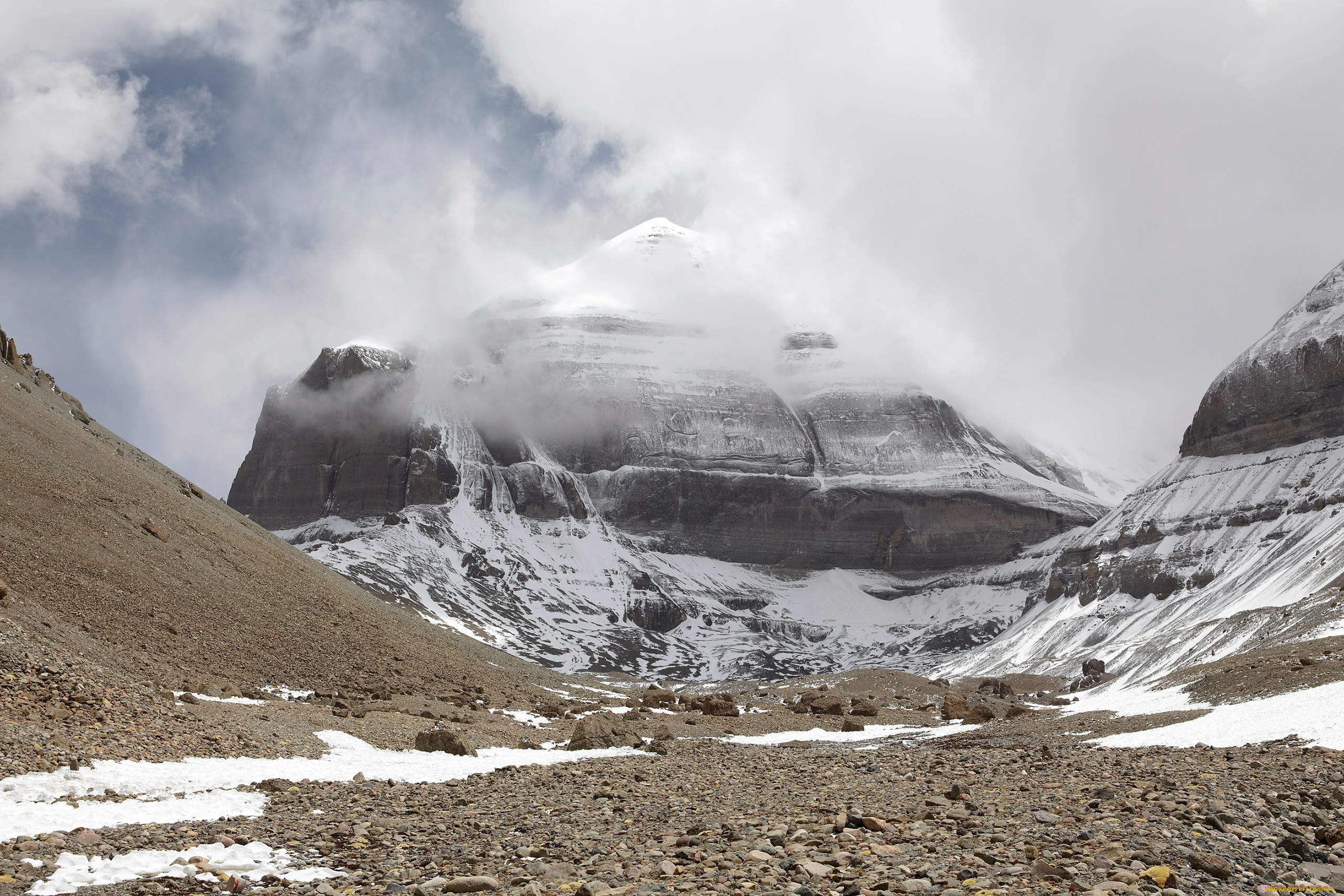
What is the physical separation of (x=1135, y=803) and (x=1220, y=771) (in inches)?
217

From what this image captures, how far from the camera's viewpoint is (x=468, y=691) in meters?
46.1

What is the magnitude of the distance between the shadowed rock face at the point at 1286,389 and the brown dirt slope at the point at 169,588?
5877 inches

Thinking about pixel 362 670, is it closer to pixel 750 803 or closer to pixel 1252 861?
pixel 750 803

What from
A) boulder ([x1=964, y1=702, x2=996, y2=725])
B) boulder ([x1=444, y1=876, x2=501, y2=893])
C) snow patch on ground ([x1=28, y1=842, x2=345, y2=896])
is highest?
boulder ([x1=964, y1=702, x2=996, y2=725])

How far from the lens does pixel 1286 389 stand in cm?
15938

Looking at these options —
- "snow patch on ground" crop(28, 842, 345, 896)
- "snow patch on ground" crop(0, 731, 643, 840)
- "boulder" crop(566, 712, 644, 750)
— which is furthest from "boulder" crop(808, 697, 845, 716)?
"snow patch on ground" crop(28, 842, 345, 896)

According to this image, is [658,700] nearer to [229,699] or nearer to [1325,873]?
[229,699]

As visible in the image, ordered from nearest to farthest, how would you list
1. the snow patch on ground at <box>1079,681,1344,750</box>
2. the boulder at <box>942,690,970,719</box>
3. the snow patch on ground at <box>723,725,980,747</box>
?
the snow patch on ground at <box>1079,681,1344,750</box>
the snow patch on ground at <box>723,725,980,747</box>
the boulder at <box>942,690,970,719</box>

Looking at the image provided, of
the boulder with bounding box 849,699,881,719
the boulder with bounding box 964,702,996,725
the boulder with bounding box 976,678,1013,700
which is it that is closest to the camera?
the boulder with bounding box 964,702,996,725

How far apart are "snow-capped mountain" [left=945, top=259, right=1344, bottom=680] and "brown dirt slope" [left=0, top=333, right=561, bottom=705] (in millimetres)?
86905

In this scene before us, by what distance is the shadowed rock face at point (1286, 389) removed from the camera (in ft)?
505

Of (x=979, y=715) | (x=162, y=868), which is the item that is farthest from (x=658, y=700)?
(x=162, y=868)

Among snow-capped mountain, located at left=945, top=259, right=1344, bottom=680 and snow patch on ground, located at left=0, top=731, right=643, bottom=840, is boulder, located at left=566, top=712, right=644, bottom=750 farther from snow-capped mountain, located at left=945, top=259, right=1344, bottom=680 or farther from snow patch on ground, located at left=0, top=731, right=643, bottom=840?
snow-capped mountain, located at left=945, top=259, right=1344, bottom=680

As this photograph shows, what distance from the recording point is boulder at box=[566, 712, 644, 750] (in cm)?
3159
